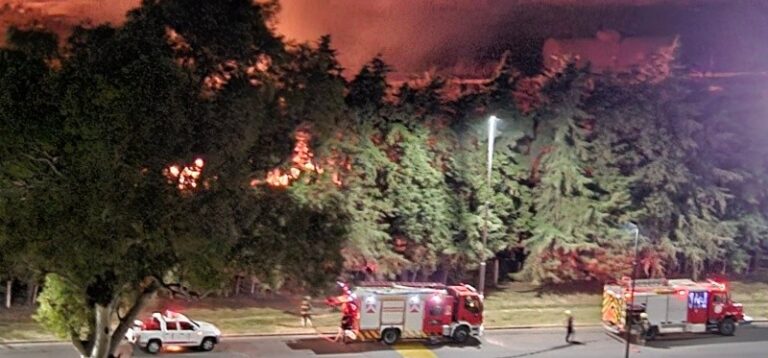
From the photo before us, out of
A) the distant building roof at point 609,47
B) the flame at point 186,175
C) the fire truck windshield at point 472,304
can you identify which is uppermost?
the distant building roof at point 609,47

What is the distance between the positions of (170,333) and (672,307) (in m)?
15.8

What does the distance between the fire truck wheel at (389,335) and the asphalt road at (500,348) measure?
8.4 inches

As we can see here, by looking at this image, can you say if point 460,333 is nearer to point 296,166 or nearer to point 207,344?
point 207,344

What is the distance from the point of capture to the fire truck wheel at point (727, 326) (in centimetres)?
2845

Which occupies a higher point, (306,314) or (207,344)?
(306,314)

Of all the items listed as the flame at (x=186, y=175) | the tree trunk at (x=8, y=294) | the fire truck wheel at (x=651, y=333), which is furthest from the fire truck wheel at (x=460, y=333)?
the tree trunk at (x=8, y=294)

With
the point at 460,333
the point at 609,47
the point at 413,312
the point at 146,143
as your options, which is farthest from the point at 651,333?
the point at 146,143

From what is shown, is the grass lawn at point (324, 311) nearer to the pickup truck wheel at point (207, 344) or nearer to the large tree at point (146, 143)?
the pickup truck wheel at point (207, 344)

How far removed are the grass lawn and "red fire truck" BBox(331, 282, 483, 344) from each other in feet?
8.10

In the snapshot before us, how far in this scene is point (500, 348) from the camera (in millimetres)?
26062

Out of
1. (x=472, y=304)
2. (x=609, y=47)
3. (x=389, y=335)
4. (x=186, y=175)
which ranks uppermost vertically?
(x=609, y=47)

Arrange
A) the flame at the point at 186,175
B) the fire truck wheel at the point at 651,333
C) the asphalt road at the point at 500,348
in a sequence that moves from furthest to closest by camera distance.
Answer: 1. the fire truck wheel at the point at 651,333
2. the asphalt road at the point at 500,348
3. the flame at the point at 186,175

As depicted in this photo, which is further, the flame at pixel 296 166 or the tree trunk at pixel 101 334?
the flame at pixel 296 166

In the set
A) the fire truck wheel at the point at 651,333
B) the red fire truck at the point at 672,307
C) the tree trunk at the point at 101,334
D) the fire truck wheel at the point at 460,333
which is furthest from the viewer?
the fire truck wheel at the point at 651,333
